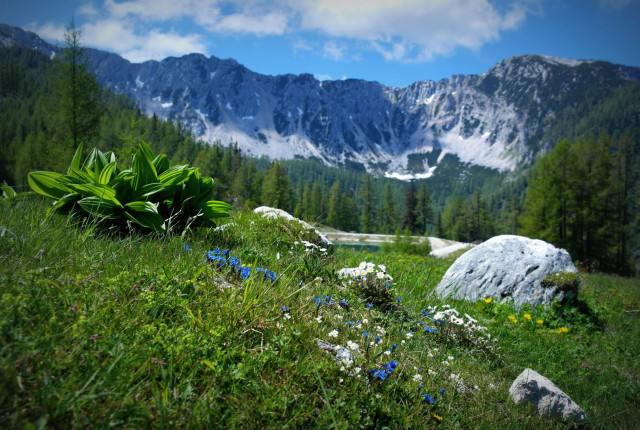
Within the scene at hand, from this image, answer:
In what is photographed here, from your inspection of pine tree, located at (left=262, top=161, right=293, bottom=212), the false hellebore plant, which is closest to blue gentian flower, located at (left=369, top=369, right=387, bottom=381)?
the false hellebore plant

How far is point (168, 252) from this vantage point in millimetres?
3197

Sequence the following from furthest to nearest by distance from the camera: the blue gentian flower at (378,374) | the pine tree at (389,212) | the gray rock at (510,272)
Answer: the pine tree at (389,212)
the gray rock at (510,272)
the blue gentian flower at (378,374)

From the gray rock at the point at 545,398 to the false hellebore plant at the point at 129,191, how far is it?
152 inches

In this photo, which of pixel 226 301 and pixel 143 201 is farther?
pixel 143 201

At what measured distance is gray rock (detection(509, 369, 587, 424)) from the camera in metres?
3.08

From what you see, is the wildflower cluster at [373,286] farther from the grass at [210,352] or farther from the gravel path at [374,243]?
the gravel path at [374,243]

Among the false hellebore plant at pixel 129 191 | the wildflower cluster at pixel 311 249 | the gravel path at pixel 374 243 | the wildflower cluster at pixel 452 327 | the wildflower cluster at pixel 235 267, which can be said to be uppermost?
the false hellebore plant at pixel 129 191

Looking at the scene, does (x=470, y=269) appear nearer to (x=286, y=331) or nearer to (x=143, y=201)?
(x=286, y=331)

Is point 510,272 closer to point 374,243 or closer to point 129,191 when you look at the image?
point 129,191

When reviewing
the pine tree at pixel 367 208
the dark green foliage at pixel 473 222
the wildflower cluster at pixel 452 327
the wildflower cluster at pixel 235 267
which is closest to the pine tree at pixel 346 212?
the pine tree at pixel 367 208

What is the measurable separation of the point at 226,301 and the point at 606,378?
551 centimetres

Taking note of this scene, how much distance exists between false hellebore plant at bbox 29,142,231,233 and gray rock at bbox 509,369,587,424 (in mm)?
3856

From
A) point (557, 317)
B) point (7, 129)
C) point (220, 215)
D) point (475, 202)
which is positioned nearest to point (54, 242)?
point (220, 215)

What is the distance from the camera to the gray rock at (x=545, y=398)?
3.08 metres
